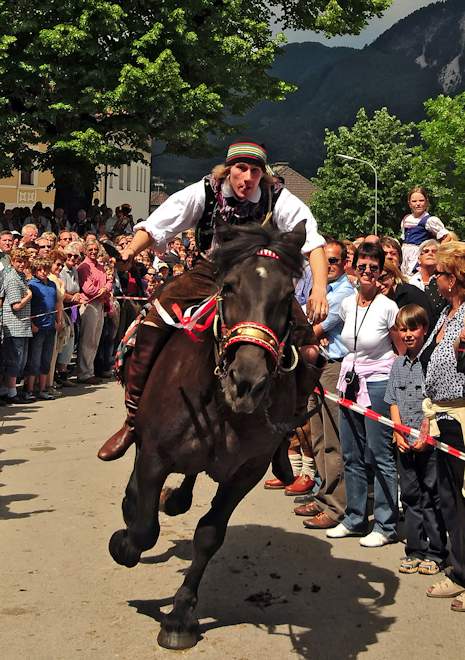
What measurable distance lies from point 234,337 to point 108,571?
2.58 m

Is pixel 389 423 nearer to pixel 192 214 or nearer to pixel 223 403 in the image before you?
pixel 192 214

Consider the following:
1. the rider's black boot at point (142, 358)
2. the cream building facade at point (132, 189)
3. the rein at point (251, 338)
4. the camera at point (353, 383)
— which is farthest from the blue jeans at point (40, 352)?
the cream building facade at point (132, 189)

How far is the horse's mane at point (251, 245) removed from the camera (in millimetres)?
5020

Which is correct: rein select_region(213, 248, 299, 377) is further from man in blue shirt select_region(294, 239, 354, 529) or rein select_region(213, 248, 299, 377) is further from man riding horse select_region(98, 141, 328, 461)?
man in blue shirt select_region(294, 239, 354, 529)

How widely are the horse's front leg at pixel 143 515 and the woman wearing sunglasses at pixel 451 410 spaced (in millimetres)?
1981

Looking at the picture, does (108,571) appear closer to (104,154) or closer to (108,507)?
(108,507)

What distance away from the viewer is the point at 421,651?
551cm

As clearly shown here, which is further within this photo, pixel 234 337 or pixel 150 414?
pixel 150 414

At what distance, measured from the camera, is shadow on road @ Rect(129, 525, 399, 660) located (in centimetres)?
573

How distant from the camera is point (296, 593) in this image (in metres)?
6.41

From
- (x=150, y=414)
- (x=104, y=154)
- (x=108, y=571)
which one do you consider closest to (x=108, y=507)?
(x=108, y=571)

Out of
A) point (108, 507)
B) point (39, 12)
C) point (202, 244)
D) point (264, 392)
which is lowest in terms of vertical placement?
point (108, 507)

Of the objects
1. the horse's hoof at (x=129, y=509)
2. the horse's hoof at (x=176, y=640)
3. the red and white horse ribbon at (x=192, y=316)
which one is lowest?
the horse's hoof at (x=176, y=640)

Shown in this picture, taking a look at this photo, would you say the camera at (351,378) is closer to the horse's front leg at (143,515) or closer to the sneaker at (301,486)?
the sneaker at (301,486)
